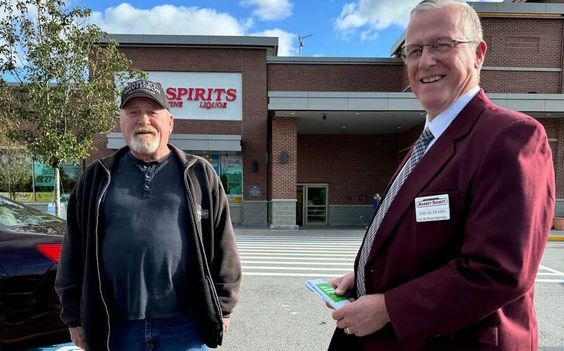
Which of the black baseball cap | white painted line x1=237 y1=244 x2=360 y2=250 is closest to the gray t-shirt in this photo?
the black baseball cap

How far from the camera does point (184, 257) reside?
2199 millimetres

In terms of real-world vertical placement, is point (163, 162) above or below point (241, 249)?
above

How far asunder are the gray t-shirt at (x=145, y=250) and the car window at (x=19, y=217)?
180 centimetres

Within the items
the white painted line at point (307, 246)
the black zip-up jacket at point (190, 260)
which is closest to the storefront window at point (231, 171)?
the white painted line at point (307, 246)

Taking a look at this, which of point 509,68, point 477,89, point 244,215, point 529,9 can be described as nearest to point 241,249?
point 244,215

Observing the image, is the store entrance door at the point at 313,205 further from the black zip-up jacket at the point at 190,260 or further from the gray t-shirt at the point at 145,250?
the gray t-shirt at the point at 145,250

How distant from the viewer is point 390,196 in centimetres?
150

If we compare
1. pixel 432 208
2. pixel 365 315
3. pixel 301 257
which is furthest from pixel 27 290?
pixel 301 257

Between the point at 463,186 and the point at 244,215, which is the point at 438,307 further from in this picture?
the point at 244,215

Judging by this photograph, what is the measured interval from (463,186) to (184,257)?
4.98 feet

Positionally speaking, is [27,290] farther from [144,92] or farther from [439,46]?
[439,46]

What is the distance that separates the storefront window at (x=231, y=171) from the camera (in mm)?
17906

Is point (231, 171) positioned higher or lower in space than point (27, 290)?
higher

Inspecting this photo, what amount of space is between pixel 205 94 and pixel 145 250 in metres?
16.4
